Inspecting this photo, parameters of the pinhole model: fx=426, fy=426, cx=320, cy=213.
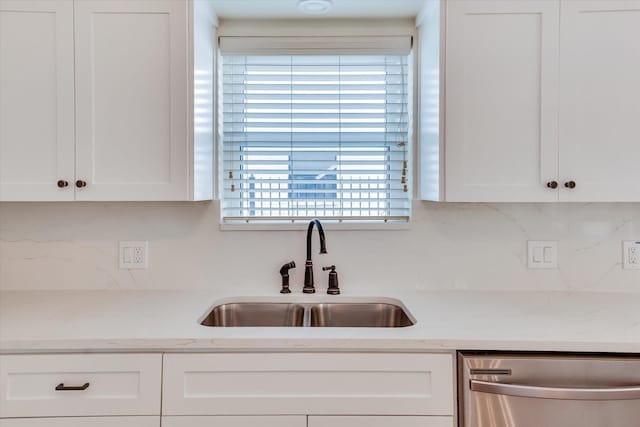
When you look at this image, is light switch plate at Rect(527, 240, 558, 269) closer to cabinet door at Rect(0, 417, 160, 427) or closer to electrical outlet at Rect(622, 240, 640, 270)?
electrical outlet at Rect(622, 240, 640, 270)

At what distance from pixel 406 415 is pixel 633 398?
0.64 meters

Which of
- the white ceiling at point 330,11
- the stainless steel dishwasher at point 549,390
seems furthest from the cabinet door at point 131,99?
the stainless steel dishwasher at point 549,390

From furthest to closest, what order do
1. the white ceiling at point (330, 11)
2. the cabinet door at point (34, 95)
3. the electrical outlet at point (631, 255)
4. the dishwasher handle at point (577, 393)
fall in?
the electrical outlet at point (631, 255) < the white ceiling at point (330, 11) < the cabinet door at point (34, 95) < the dishwasher handle at point (577, 393)

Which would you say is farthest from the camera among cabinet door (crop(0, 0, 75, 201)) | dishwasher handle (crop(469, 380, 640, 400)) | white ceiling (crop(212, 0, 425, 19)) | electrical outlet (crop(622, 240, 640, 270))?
electrical outlet (crop(622, 240, 640, 270))

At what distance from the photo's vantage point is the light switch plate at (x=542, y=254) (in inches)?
74.4

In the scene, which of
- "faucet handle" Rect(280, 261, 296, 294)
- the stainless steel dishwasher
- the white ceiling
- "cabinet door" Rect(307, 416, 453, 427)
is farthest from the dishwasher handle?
the white ceiling

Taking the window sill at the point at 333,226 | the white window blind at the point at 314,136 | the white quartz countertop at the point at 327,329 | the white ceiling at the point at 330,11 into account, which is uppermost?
the white ceiling at the point at 330,11

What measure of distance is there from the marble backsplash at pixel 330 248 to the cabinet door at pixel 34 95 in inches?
13.8

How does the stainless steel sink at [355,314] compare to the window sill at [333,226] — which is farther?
the window sill at [333,226]

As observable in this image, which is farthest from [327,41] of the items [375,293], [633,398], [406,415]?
[633,398]

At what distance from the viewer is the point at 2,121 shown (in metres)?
1.54

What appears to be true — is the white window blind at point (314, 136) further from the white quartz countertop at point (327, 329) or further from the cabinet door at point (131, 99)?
the white quartz countertop at point (327, 329)

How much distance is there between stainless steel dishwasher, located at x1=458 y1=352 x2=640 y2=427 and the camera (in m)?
1.22

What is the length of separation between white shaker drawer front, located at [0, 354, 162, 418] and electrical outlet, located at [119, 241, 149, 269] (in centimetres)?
68
